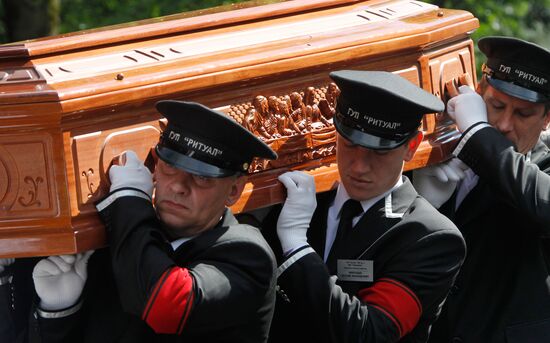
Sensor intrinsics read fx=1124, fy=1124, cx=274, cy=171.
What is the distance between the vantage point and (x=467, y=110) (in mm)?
4543

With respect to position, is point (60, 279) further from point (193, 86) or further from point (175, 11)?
point (175, 11)

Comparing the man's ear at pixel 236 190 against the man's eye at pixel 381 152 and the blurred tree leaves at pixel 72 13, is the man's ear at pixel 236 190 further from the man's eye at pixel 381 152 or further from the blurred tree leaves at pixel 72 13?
the blurred tree leaves at pixel 72 13

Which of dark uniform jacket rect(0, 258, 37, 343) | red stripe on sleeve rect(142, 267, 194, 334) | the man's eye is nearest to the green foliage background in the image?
dark uniform jacket rect(0, 258, 37, 343)

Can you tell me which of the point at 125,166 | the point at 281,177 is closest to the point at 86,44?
the point at 125,166

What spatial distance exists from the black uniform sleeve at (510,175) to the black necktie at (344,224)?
549 mm

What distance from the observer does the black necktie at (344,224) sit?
4266mm

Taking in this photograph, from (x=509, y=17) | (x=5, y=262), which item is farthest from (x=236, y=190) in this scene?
(x=509, y=17)

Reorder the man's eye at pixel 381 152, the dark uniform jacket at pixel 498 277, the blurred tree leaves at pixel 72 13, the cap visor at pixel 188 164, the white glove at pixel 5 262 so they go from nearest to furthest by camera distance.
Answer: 1. the cap visor at pixel 188 164
2. the white glove at pixel 5 262
3. the man's eye at pixel 381 152
4. the dark uniform jacket at pixel 498 277
5. the blurred tree leaves at pixel 72 13

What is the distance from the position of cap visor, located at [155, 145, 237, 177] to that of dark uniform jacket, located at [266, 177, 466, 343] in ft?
1.69

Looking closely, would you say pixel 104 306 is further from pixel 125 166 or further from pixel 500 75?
pixel 500 75

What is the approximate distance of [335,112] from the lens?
Answer: 4.25 m

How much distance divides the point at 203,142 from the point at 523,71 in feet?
4.87

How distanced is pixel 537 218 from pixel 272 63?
1.21 meters

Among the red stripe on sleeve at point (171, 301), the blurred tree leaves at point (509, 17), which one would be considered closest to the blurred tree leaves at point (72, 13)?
the blurred tree leaves at point (509, 17)
